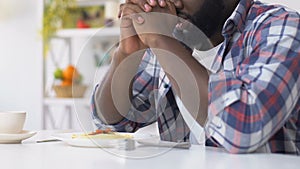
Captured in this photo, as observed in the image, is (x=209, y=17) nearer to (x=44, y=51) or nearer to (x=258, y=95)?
(x=258, y=95)

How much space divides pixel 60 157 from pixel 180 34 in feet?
1.34

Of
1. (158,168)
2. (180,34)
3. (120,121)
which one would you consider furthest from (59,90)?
(158,168)

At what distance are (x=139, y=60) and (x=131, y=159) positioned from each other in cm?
40

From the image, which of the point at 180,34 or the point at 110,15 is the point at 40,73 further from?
the point at 180,34

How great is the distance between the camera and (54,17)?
12.1 feet

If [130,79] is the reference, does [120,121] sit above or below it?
below

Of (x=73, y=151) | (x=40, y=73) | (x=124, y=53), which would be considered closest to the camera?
(x=73, y=151)

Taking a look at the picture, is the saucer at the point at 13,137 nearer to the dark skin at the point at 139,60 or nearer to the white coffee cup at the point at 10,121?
the white coffee cup at the point at 10,121

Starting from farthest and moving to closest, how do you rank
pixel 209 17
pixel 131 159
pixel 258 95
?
pixel 209 17, pixel 258 95, pixel 131 159

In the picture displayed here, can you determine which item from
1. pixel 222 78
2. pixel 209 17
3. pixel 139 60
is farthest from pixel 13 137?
pixel 209 17

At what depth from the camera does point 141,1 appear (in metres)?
1.17

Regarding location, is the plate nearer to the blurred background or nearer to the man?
the man

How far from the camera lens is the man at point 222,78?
3.56 ft

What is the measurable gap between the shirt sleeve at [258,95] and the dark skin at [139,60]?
0.12ft
